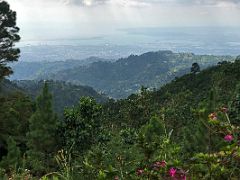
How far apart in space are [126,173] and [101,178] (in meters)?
0.34

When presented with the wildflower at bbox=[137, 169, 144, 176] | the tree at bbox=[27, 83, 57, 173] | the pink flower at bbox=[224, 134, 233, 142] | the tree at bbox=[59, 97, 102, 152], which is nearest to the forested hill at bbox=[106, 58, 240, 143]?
the pink flower at bbox=[224, 134, 233, 142]

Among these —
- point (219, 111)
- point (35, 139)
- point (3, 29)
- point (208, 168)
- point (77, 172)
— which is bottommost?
point (35, 139)

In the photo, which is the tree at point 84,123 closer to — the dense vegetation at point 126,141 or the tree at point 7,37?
the dense vegetation at point 126,141

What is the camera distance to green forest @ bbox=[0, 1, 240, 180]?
3230 millimetres

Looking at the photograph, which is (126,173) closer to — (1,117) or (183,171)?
(183,171)

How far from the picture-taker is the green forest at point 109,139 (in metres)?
3.23

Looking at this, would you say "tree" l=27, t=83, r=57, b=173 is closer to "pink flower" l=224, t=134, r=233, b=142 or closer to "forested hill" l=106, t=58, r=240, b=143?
"forested hill" l=106, t=58, r=240, b=143

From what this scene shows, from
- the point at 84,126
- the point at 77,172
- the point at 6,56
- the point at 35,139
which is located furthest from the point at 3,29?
the point at 77,172

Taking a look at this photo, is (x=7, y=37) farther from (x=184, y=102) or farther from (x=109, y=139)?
(x=184, y=102)

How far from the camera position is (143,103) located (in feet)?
141

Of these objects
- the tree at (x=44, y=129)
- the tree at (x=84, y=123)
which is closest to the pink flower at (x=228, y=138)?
the tree at (x=84, y=123)

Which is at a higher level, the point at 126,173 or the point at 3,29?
the point at 3,29

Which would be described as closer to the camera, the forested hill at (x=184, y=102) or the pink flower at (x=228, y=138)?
the pink flower at (x=228, y=138)

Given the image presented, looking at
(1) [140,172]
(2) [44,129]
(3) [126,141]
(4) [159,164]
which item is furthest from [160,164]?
(2) [44,129]
